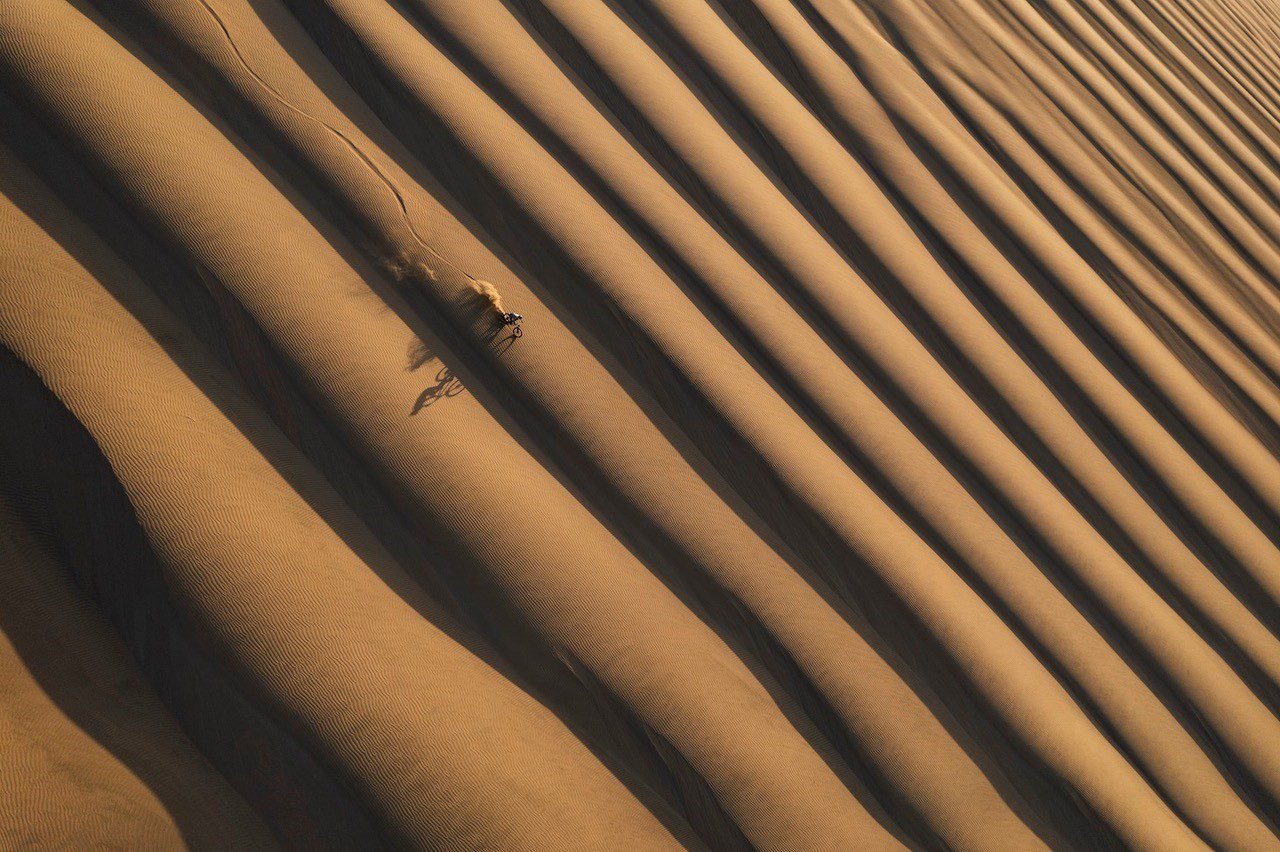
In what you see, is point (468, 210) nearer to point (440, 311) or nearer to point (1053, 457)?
point (440, 311)

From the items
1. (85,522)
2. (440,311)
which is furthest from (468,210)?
(85,522)

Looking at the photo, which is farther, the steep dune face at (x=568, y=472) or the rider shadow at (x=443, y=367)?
the rider shadow at (x=443, y=367)

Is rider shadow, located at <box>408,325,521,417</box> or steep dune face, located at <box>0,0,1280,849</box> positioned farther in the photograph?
rider shadow, located at <box>408,325,521,417</box>
